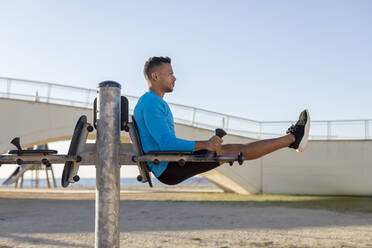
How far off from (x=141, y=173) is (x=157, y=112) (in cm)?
45

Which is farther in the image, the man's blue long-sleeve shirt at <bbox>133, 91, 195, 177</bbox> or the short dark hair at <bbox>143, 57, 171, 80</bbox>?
the short dark hair at <bbox>143, 57, 171, 80</bbox>

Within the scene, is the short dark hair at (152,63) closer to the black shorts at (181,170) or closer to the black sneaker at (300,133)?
the black shorts at (181,170)

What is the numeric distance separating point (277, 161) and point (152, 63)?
21266mm

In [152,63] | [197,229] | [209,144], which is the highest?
[152,63]

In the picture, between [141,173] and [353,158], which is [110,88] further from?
[353,158]

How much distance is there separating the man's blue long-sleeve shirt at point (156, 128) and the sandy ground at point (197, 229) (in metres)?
5.11

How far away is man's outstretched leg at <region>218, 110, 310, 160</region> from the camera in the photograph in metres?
2.65

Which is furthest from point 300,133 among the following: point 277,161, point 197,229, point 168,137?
point 277,161

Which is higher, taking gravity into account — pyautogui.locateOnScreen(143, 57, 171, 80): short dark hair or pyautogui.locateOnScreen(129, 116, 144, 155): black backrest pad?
pyautogui.locateOnScreen(143, 57, 171, 80): short dark hair

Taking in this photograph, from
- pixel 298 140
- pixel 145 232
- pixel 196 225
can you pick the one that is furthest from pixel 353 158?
pixel 298 140

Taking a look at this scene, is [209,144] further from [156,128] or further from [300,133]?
[300,133]

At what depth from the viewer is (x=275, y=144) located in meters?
2.73

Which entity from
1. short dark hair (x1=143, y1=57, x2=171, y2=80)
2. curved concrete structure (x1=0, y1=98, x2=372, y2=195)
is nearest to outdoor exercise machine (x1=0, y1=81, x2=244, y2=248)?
short dark hair (x1=143, y1=57, x2=171, y2=80)

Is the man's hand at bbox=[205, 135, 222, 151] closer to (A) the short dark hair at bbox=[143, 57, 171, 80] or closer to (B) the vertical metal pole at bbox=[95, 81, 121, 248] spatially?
(B) the vertical metal pole at bbox=[95, 81, 121, 248]
